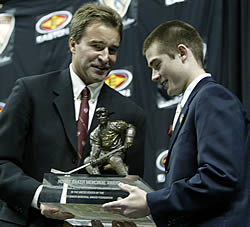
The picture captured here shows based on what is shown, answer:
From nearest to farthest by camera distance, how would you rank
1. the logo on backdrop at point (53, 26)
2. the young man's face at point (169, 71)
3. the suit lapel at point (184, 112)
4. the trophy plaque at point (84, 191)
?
the trophy plaque at point (84, 191)
the suit lapel at point (184, 112)
the young man's face at point (169, 71)
the logo on backdrop at point (53, 26)

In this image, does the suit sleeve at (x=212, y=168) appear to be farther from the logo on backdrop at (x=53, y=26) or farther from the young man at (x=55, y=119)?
the logo on backdrop at (x=53, y=26)

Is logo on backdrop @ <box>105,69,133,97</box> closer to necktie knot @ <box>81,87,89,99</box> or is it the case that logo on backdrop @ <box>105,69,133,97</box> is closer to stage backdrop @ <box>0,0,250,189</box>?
stage backdrop @ <box>0,0,250,189</box>

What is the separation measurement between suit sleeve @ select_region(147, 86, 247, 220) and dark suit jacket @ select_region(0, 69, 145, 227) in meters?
0.57

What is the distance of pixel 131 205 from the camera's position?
1.64 m

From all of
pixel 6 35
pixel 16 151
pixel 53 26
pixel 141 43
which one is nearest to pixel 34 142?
pixel 16 151

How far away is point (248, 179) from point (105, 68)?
89cm

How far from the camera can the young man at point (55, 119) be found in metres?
2.00

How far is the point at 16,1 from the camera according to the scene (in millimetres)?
4605

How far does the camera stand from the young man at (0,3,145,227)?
200cm

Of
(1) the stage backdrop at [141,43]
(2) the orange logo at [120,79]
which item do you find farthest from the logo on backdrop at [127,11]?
(2) the orange logo at [120,79]

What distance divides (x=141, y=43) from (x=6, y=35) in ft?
4.68

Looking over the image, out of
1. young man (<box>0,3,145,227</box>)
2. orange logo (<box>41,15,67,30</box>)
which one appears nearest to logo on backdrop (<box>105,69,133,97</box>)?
orange logo (<box>41,15,67,30</box>)

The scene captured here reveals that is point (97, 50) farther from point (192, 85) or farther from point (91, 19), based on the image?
point (192, 85)

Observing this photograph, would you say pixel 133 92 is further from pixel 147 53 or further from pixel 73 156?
pixel 73 156
